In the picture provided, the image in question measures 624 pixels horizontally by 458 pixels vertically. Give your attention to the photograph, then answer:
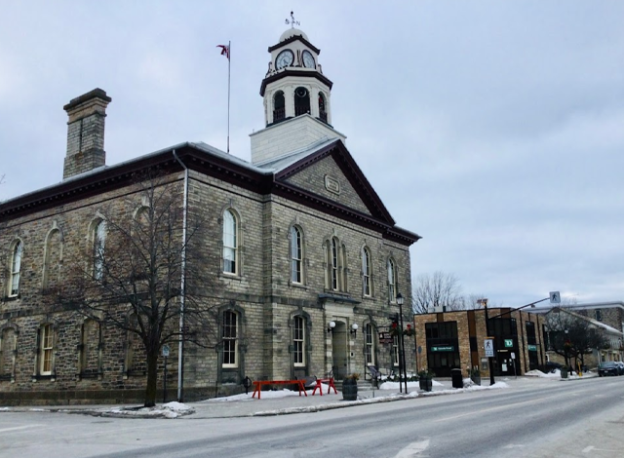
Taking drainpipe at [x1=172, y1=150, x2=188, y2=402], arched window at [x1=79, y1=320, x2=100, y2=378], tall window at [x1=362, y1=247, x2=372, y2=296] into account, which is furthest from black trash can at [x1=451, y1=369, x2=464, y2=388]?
arched window at [x1=79, y1=320, x2=100, y2=378]

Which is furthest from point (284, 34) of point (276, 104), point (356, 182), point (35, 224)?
point (35, 224)

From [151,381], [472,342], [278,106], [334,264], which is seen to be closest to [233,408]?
[151,381]

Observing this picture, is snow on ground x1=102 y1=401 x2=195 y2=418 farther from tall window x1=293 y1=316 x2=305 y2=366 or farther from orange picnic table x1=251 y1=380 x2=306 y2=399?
tall window x1=293 y1=316 x2=305 y2=366

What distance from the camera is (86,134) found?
108 feet

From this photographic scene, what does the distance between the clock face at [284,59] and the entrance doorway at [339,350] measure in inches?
625

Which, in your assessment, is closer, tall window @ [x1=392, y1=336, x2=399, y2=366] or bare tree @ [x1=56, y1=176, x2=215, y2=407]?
bare tree @ [x1=56, y1=176, x2=215, y2=407]

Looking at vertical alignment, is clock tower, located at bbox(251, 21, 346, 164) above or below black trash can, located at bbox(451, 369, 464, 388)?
above

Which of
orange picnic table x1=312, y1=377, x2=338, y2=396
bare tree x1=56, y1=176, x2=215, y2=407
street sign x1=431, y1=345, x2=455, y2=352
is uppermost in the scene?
bare tree x1=56, y1=176, x2=215, y2=407

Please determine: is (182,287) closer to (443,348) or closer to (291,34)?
(291,34)

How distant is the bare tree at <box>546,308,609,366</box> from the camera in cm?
7369

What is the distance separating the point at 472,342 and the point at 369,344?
28846mm

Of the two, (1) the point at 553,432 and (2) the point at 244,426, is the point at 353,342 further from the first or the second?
(1) the point at 553,432

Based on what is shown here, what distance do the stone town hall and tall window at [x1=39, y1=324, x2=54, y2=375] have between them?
Result: 0.08 metres

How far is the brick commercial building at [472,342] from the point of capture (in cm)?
6097
